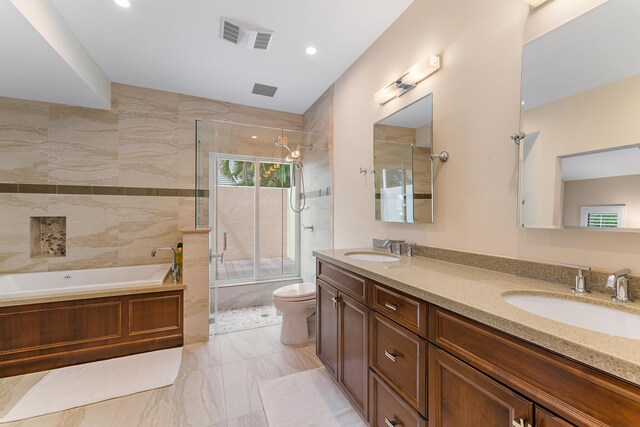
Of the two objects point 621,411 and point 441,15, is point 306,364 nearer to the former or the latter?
point 621,411

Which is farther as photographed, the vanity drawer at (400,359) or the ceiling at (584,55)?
the vanity drawer at (400,359)

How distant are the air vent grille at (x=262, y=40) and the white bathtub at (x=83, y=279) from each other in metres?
2.28

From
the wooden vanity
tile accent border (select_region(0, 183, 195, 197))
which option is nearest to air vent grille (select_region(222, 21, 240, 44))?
tile accent border (select_region(0, 183, 195, 197))

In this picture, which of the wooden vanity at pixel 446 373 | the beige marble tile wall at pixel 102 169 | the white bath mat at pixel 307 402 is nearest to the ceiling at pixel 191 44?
the beige marble tile wall at pixel 102 169

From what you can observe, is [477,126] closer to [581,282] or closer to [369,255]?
[581,282]

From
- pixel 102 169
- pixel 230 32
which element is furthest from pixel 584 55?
pixel 102 169

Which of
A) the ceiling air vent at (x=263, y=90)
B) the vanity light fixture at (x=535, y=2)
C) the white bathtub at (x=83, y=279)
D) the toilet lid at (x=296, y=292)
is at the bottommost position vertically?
the toilet lid at (x=296, y=292)

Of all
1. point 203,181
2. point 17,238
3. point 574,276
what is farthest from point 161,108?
point 574,276

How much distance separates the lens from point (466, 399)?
879mm

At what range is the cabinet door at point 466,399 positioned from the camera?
74cm

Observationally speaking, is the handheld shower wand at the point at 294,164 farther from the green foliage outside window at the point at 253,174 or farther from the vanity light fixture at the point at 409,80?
the vanity light fixture at the point at 409,80

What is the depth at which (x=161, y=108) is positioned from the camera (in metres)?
3.20

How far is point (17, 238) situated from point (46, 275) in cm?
47

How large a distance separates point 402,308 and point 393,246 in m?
0.83
